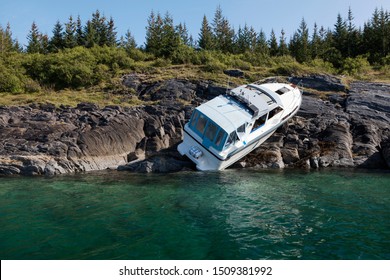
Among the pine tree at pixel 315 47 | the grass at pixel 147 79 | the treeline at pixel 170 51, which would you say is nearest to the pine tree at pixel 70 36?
the treeline at pixel 170 51

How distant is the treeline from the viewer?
120ft

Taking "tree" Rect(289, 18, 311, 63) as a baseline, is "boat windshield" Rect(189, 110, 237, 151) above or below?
below

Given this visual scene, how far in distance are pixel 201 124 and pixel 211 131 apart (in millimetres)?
974

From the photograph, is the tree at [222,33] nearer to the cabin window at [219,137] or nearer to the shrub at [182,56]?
the shrub at [182,56]

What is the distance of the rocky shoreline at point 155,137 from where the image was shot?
20859 millimetres

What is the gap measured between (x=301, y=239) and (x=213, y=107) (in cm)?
1351

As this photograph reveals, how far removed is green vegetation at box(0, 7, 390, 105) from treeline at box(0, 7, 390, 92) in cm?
11

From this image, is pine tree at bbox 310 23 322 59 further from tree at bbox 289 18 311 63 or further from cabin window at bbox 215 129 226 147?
cabin window at bbox 215 129 226 147

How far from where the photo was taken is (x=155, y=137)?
23844 mm

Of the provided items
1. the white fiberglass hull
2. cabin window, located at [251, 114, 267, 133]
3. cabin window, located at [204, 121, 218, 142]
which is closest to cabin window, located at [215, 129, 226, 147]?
cabin window, located at [204, 121, 218, 142]

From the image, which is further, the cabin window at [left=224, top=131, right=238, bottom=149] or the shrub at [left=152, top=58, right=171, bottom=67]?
the shrub at [left=152, top=58, right=171, bottom=67]

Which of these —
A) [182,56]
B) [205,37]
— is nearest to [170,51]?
[182,56]

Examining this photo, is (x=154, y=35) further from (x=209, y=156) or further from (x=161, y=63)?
(x=209, y=156)
